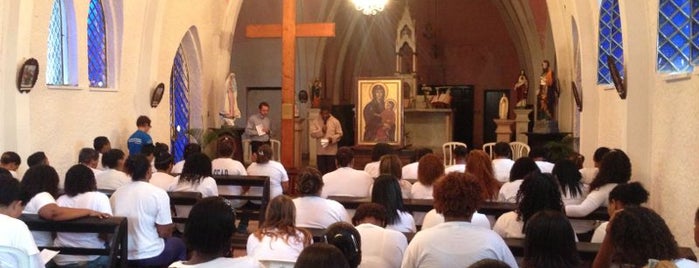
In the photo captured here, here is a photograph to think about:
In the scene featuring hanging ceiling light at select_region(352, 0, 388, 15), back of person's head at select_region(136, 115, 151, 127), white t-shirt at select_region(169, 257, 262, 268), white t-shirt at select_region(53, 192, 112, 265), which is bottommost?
white t-shirt at select_region(53, 192, 112, 265)

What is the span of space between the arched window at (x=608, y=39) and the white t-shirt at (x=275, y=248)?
552 centimetres

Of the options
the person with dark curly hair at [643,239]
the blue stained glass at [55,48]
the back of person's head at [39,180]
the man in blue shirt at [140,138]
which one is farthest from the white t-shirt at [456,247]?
the blue stained glass at [55,48]

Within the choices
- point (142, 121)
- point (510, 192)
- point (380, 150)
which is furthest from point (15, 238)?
point (142, 121)

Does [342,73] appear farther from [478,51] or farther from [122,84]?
[122,84]

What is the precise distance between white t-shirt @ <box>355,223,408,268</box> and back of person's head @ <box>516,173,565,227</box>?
76 cm

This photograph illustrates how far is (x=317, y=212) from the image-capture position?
4.62 meters

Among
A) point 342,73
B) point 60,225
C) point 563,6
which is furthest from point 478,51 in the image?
point 60,225

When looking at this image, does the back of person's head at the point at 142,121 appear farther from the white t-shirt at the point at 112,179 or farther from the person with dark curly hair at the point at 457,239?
the person with dark curly hair at the point at 457,239

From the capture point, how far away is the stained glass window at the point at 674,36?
5.61 m

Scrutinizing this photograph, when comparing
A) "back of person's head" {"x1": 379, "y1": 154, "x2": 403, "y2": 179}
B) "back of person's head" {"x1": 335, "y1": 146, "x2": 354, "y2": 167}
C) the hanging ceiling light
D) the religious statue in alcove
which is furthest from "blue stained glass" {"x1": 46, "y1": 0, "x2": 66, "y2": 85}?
the religious statue in alcove

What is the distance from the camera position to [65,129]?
28.7 ft

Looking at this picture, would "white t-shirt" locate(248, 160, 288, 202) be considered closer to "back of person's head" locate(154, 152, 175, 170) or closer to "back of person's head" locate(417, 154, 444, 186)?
"back of person's head" locate(154, 152, 175, 170)

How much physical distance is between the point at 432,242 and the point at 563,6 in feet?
30.8

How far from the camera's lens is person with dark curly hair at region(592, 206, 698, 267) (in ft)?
8.78
